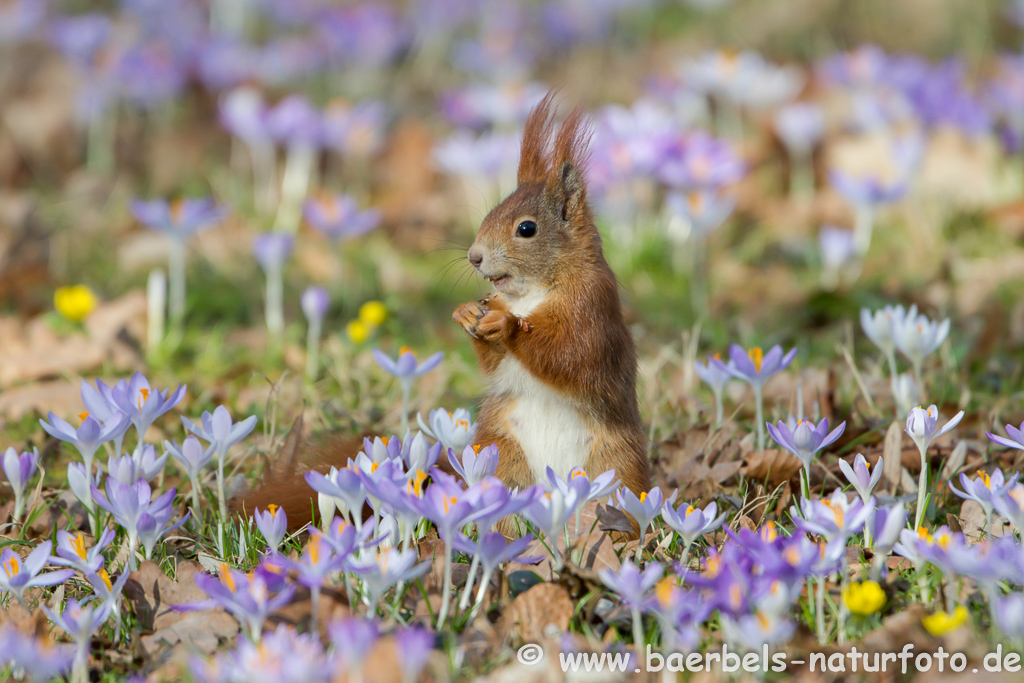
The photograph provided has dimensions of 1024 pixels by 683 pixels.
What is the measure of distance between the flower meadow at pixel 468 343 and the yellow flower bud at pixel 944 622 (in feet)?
0.04

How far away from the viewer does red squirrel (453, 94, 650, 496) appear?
244 cm

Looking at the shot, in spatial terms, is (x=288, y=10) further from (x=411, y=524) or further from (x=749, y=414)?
(x=411, y=524)

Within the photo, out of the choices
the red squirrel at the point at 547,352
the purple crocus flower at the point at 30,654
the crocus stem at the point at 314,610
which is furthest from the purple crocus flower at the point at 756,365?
the purple crocus flower at the point at 30,654

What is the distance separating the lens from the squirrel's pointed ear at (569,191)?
2713 mm

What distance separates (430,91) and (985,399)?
5305 mm

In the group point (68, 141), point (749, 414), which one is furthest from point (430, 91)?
point (749, 414)

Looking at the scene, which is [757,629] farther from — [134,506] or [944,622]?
[134,506]

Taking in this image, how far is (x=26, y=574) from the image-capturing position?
1.98 meters

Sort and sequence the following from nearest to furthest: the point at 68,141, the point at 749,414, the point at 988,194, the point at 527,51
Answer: the point at 749,414
the point at 988,194
the point at 68,141
the point at 527,51

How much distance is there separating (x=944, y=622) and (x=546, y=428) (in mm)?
983

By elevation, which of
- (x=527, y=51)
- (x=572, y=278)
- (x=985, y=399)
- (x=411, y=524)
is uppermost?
(x=527, y=51)

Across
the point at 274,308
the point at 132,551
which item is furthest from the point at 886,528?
the point at 274,308

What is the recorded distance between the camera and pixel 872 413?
3221 millimetres

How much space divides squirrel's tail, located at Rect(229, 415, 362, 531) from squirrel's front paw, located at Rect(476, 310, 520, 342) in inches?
16.7
